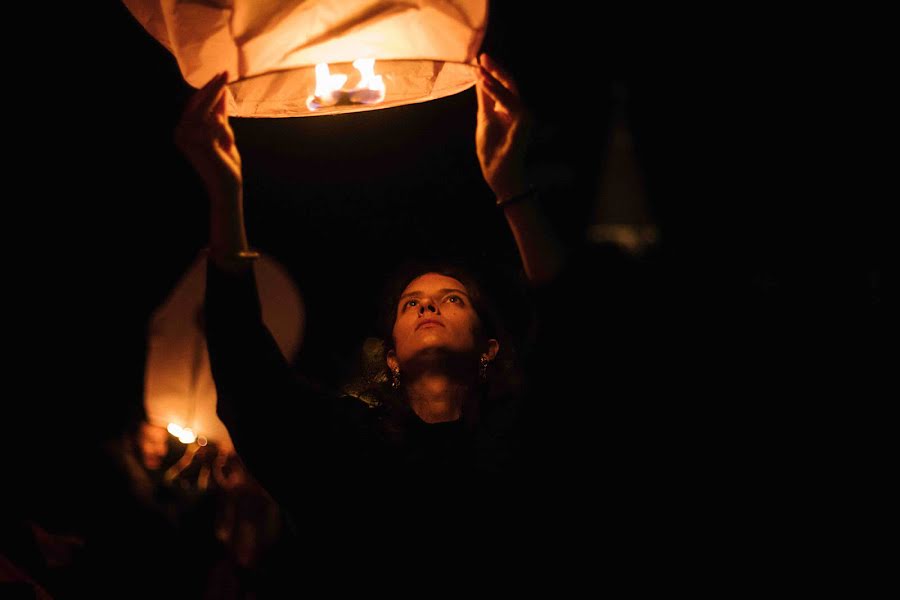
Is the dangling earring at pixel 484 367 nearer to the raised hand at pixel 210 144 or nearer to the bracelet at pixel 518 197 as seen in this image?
the bracelet at pixel 518 197

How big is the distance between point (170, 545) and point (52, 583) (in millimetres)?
426

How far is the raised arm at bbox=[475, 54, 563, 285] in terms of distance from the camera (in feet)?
5.49

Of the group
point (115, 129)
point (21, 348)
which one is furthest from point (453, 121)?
point (21, 348)

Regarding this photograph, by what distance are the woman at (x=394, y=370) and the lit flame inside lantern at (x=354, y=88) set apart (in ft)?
0.54

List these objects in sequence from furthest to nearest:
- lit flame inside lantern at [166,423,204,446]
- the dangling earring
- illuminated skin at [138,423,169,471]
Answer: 1. lit flame inside lantern at [166,423,204,446]
2. illuminated skin at [138,423,169,471]
3. the dangling earring

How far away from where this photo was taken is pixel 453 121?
11.8 ft

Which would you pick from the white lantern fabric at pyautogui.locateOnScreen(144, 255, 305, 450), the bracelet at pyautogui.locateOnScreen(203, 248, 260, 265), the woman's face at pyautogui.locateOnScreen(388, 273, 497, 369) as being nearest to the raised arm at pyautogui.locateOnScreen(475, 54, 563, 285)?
the woman's face at pyautogui.locateOnScreen(388, 273, 497, 369)

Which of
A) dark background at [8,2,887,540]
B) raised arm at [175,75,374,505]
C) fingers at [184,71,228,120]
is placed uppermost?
dark background at [8,2,887,540]

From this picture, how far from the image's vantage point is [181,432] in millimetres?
2965

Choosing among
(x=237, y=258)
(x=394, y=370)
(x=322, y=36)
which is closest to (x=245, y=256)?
(x=237, y=258)

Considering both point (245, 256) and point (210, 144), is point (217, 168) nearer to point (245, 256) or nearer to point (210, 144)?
point (210, 144)

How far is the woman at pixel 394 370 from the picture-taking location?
1496 millimetres

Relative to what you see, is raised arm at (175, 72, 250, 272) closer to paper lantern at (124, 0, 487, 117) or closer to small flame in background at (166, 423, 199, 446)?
paper lantern at (124, 0, 487, 117)

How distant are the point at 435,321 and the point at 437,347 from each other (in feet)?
0.25
